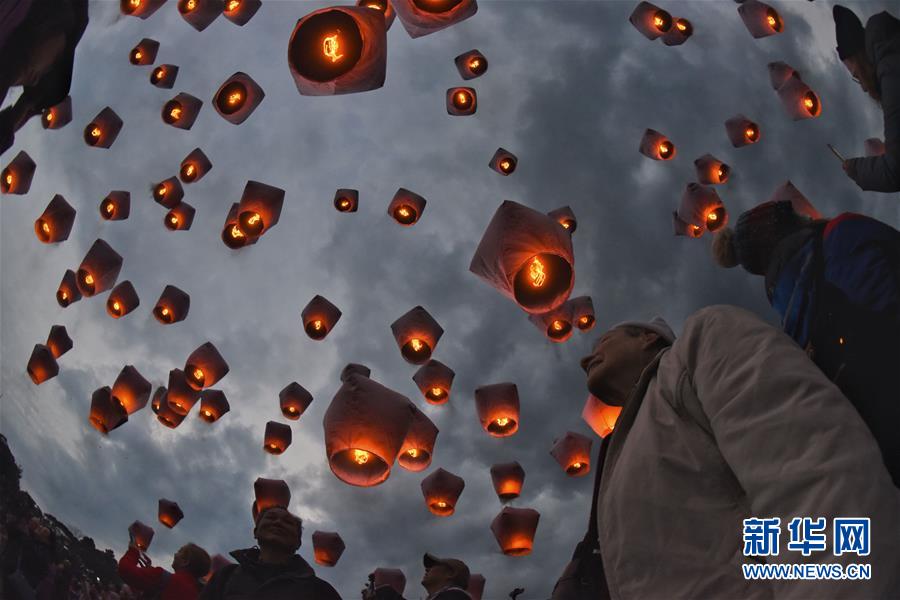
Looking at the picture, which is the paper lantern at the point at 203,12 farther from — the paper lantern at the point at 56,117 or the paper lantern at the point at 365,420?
the paper lantern at the point at 365,420

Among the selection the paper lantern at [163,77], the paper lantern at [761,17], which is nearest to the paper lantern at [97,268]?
the paper lantern at [163,77]

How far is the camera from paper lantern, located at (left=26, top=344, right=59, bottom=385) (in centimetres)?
1005

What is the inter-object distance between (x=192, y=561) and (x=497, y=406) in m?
5.80

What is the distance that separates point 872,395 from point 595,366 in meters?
0.88

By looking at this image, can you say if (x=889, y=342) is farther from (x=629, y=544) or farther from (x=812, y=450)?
(x=629, y=544)

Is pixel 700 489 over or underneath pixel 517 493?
over

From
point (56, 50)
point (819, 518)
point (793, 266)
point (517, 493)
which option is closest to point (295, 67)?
point (56, 50)

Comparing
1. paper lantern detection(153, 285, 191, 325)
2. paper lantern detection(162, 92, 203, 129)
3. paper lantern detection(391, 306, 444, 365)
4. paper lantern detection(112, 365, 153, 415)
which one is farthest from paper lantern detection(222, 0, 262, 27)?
paper lantern detection(112, 365, 153, 415)

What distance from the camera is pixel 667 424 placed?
60.6 inches

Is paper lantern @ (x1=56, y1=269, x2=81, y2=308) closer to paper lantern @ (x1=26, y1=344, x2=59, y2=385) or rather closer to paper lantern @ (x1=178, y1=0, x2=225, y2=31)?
paper lantern @ (x1=26, y1=344, x2=59, y2=385)

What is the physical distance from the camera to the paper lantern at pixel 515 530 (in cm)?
1002

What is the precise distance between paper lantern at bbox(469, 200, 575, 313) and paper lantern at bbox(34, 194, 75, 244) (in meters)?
7.18

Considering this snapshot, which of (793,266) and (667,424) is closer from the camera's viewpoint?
(667,424)

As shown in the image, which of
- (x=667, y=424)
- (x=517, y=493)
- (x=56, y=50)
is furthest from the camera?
(x=517, y=493)
